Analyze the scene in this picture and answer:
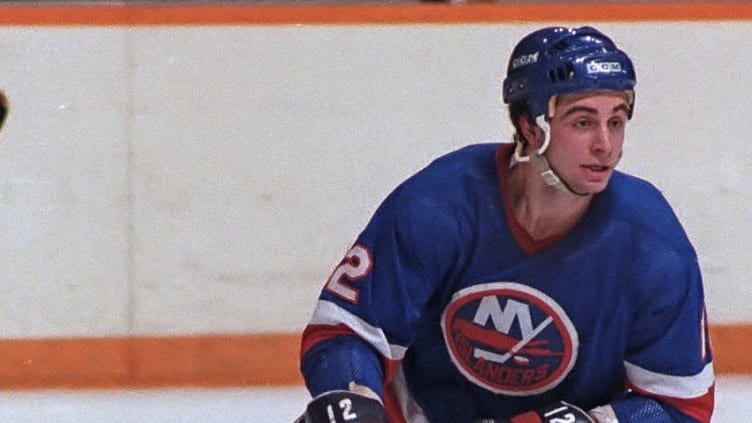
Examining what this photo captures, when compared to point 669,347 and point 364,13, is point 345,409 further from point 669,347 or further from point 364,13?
point 364,13

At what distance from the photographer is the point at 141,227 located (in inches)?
159

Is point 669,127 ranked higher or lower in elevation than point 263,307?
higher

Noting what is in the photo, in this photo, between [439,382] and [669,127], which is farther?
[669,127]

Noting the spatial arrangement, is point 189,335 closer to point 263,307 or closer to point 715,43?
point 263,307

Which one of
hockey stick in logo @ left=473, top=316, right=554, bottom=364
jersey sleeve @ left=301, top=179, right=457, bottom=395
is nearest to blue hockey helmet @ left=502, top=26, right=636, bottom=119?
jersey sleeve @ left=301, top=179, right=457, bottom=395

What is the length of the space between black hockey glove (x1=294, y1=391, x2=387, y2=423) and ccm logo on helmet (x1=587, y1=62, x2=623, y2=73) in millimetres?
583

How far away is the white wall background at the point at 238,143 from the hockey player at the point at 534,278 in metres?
A: 1.53

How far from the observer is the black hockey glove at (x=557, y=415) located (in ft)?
8.01

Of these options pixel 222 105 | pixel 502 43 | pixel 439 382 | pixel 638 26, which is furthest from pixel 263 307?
pixel 439 382

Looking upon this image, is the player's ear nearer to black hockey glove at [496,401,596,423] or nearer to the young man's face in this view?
the young man's face

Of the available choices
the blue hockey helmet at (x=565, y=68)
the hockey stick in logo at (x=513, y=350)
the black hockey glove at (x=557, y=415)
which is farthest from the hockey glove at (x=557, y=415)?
the blue hockey helmet at (x=565, y=68)

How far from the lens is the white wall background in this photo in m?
4.01

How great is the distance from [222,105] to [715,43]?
1267mm

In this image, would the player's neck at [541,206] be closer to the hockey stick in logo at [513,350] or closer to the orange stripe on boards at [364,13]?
the hockey stick in logo at [513,350]
